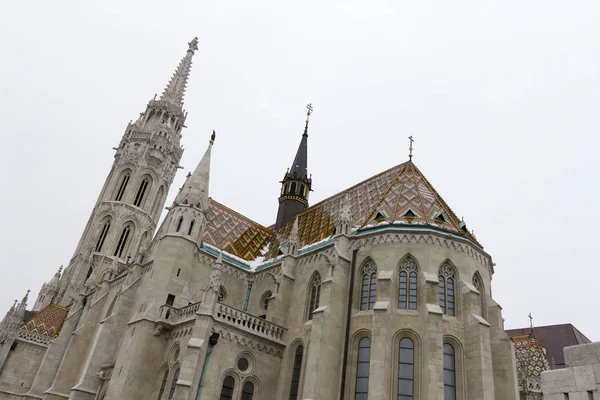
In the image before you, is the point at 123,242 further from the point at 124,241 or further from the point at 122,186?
the point at 122,186

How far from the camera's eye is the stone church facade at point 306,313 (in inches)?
823

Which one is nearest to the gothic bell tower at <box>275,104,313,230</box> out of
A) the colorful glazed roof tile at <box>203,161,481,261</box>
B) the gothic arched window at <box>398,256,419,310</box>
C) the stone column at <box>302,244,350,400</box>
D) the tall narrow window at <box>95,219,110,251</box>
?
the colorful glazed roof tile at <box>203,161,481,261</box>

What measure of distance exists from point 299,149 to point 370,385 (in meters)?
28.8

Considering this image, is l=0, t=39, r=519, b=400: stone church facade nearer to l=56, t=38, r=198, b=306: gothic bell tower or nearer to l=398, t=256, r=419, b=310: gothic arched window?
l=398, t=256, r=419, b=310: gothic arched window

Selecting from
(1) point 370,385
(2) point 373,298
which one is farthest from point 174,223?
(1) point 370,385


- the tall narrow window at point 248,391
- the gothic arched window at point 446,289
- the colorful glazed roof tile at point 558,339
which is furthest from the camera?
the colorful glazed roof tile at point 558,339

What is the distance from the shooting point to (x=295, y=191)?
40938mm

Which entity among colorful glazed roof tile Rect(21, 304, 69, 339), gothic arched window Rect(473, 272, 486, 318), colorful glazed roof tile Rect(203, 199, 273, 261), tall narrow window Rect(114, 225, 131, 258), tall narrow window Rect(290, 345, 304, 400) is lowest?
tall narrow window Rect(290, 345, 304, 400)

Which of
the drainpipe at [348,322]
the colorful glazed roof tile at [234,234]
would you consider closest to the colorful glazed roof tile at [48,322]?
the colorful glazed roof tile at [234,234]

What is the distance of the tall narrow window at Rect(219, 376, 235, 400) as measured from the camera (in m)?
21.9

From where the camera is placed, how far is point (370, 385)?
19797 mm

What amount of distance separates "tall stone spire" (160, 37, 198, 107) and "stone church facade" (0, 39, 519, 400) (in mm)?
34005

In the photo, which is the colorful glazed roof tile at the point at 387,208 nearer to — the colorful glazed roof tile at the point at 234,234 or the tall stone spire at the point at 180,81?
the colorful glazed roof tile at the point at 234,234

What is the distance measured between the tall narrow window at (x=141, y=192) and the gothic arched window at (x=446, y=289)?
41.7m
